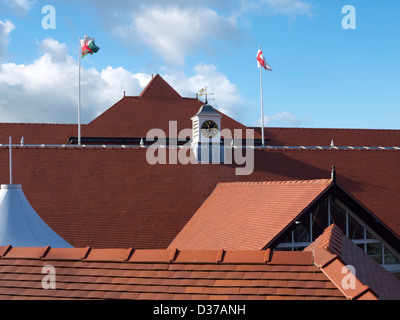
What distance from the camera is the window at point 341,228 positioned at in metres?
17.5

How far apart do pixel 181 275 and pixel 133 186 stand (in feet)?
57.4

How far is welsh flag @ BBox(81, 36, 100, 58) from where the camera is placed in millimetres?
34219

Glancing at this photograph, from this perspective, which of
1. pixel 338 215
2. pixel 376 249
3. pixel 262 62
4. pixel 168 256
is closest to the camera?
pixel 168 256

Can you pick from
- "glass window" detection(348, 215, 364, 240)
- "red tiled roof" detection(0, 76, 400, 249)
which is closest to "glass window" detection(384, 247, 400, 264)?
"glass window" detection(348, 215, 364, 240)

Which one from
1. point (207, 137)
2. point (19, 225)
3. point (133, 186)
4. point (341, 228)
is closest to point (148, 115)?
point (207, 137)

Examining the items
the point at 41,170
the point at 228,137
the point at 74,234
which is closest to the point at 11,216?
the point at 74,234

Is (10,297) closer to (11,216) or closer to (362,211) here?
(11,216)

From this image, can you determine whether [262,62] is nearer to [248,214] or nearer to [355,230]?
[248,214]

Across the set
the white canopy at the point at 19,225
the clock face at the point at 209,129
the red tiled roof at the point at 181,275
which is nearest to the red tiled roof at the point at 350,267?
the red tiled roof at the point at 181,275

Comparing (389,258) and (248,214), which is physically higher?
(248,214)

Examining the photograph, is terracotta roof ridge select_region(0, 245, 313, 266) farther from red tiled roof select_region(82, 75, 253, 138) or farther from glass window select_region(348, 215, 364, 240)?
red tiled roof select_region(82, 75, 253, 138)

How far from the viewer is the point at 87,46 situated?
34.2 meters

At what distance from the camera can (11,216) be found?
1838 cm

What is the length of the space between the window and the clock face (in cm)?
1243
